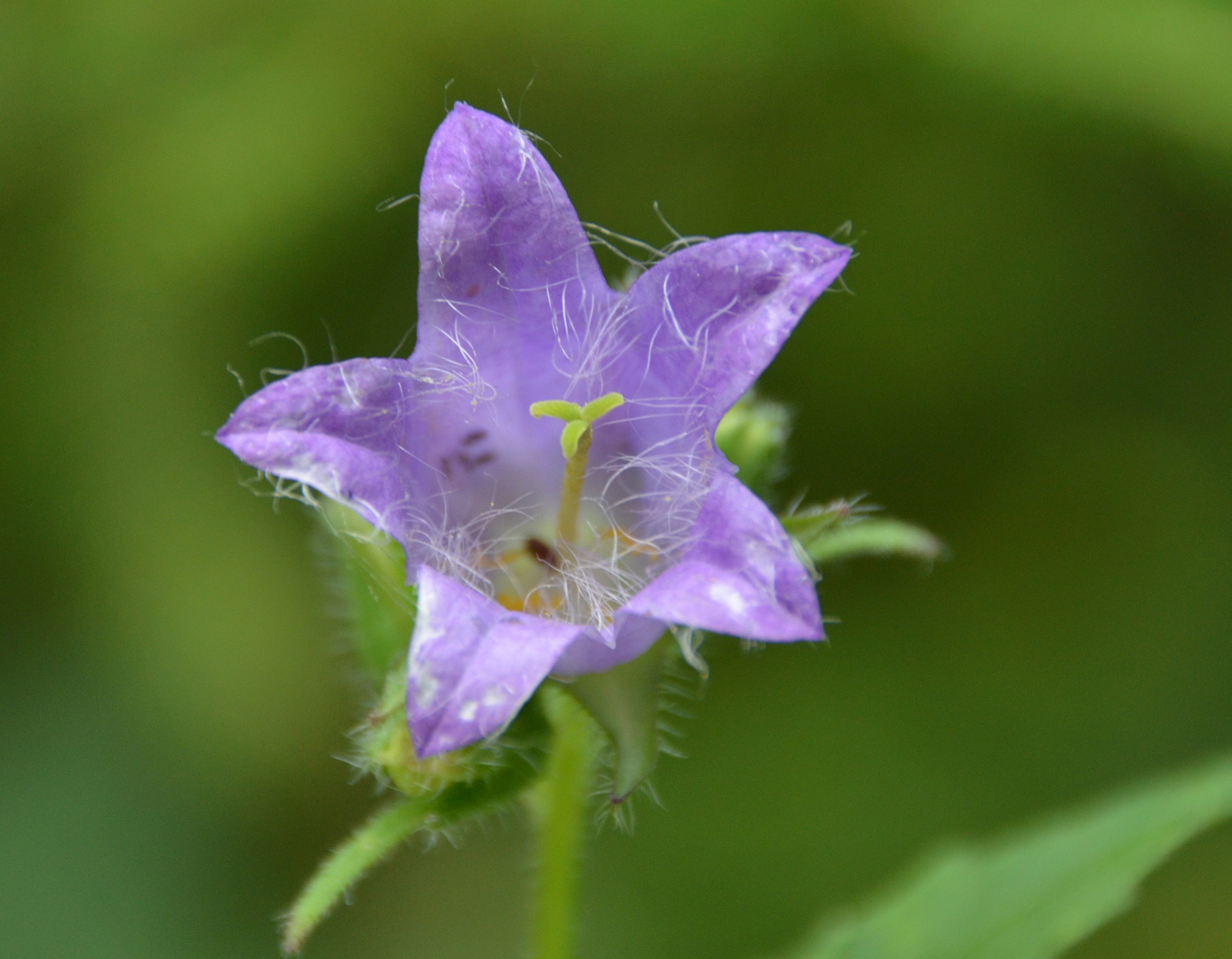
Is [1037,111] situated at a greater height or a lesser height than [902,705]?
greater

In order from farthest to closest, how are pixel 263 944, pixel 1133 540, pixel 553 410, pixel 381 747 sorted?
pixel 1133 540 → pixel 263 944 → pixel 553 410 → pixel 381 747

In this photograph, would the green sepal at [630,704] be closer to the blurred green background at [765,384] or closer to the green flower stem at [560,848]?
the green flower stem at [560,848]

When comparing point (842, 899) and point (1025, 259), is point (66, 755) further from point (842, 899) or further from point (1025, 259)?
point (1025, 259)

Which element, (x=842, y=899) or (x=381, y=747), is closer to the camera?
(x=381, y=747)

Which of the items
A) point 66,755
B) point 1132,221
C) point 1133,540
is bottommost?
point 66,755

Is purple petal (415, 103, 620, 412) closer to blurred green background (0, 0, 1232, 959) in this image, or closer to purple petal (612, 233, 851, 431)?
purple petal (612, 233, 851, 431)

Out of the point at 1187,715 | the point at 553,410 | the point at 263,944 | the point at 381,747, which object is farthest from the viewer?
the point at 1187,715

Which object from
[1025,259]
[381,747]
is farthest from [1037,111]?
[381,747]

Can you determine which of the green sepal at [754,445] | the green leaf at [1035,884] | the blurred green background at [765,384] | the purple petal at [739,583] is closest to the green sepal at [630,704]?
the purple petal at [739,583]
